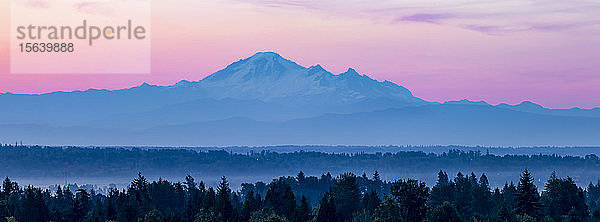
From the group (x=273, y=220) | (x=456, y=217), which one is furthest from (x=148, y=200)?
(x=456, y=217)

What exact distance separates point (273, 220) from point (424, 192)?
24.4m

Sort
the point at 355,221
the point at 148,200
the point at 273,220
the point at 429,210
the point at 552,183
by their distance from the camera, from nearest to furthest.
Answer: the point at 273,220 < the point at 429,210 < the point at 355,221 < the point at 552,183 < the point at 148,200

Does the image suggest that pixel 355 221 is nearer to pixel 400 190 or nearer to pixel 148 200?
pixel 400 190

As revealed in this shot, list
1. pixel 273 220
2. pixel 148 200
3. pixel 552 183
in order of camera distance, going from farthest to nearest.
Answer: pixel 148 200
pixel 552 183
pixel 273 220

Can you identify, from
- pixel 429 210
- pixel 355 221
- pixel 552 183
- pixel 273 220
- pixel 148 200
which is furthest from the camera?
pixel 148 200

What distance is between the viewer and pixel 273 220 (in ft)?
453

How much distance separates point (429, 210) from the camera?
14688cm

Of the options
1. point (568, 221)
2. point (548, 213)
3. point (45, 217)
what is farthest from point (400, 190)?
point (45, 217)

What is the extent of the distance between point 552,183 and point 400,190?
172ft

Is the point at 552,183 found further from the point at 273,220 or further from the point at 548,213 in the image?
the point at 273,220

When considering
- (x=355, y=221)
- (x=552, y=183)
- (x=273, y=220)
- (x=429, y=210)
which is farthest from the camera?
(x=552, y=183)

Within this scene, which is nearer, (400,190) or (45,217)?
(400,190)

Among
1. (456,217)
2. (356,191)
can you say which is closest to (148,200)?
(356,191)

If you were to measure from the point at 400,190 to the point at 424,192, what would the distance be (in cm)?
409
